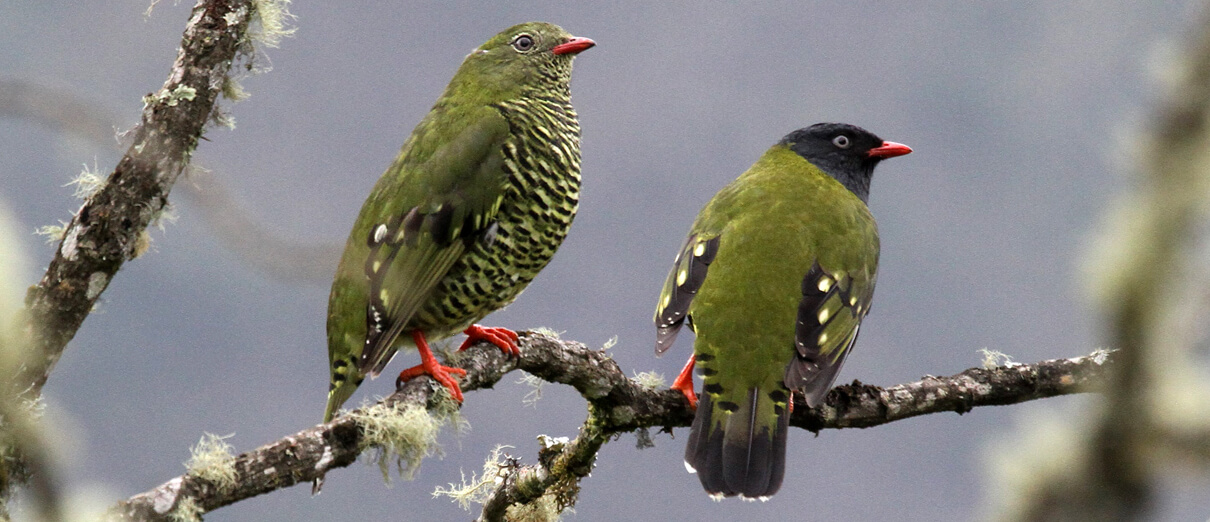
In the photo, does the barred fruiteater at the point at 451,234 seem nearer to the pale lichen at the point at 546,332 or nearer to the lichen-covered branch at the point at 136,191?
the pale lichen at the point at 546,332

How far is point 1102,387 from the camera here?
0.78 meters

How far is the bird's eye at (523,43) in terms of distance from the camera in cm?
544

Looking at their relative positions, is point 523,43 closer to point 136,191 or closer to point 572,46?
point 572,46

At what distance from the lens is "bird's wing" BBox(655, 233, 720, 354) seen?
15.4ft

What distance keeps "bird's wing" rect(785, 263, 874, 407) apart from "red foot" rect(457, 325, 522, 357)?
1.00 meters

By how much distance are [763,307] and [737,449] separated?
0.66m

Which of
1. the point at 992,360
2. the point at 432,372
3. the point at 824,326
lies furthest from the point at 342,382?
the point at 992,360

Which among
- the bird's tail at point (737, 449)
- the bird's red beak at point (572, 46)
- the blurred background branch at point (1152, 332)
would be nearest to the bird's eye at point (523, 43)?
the bird's red beak at point (572, 46)

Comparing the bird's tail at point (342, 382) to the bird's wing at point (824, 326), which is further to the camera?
the bird's tail at point (342, 382)

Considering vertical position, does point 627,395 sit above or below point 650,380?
below

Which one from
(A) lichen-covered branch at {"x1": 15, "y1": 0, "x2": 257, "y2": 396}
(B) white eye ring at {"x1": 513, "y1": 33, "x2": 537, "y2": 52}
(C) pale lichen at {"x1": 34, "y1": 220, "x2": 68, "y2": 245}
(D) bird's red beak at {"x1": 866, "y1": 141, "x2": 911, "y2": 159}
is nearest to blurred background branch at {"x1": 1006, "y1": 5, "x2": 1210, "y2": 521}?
(A) lichen-covered branch at {"x1": 15, "y1": 0, "x2": 257, "y2": 396}

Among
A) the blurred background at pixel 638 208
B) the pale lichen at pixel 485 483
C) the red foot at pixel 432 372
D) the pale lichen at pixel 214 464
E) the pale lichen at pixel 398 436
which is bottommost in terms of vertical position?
the pale lichen at pixel 214 464

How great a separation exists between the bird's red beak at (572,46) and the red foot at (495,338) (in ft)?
4.90

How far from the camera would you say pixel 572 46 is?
5516 millimetres
